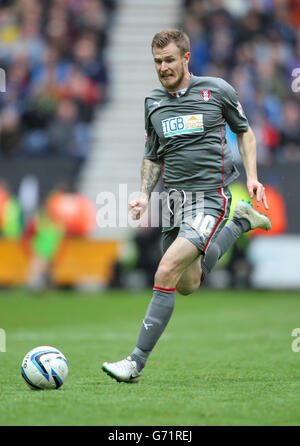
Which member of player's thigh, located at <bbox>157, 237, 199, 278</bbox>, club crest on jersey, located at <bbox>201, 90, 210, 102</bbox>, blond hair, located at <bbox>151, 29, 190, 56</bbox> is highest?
blond hair, located at <bbox>151, 29, 190, 56</bbox>

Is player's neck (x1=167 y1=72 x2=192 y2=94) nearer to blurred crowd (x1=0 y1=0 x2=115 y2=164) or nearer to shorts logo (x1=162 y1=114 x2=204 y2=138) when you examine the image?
shorts logo (x1=162 y1=114 x2=204 y2=138)

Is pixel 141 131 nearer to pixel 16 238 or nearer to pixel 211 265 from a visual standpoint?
pixel 16 238

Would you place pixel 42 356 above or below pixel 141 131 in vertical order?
below

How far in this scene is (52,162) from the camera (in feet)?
52.7

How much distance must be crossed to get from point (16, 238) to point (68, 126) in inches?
100

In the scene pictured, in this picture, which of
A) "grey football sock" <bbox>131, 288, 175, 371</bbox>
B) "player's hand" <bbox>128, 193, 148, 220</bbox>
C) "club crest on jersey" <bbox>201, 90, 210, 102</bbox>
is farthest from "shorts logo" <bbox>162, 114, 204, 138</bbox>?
"grey football sock" <bbox>131, 288, 175, 371</bbox>

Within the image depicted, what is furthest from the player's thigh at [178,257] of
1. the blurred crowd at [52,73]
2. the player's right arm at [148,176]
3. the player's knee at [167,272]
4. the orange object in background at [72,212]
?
the blurred crowd at [52,73]

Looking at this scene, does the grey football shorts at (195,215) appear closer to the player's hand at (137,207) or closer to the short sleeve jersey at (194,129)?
the short sleeve jersey at (194,129)

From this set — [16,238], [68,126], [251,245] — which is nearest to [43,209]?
[16,238]

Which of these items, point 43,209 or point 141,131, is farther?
point 141,131

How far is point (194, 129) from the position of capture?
260 inches

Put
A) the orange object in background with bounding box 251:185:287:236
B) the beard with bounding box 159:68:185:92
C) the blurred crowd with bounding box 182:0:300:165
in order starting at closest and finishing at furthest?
1. the beard with bounding box 159:68:185:92
2. the orange object in background with bounding box 251:185:287:236
3. the blurred crowd with bounding box 182:0:300:165

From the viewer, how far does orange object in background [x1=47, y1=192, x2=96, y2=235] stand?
1564cm

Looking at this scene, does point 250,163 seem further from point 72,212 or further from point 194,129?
point 72,212
